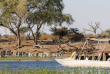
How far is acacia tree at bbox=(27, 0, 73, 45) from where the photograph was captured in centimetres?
7462

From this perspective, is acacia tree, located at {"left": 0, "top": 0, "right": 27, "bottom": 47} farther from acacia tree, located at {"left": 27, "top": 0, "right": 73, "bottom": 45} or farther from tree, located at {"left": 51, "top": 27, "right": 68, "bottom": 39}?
tree, located at {"left": 51, "top": 27, "right": 68, "bottom": 39}

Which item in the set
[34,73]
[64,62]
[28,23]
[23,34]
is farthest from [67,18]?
[34,73]

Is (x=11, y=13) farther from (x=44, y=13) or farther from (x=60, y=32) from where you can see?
(x=60, y=32)

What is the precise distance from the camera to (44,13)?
2960 inches

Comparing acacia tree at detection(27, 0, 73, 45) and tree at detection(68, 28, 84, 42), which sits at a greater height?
acacia tree at detection(27, 0, 73, 45)

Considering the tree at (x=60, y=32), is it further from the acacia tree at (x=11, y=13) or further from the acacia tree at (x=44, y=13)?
the acacia tree at (x=11, y=13)

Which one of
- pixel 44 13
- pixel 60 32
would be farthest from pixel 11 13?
pixel 60 32

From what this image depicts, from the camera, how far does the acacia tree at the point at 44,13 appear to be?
74.6 meters

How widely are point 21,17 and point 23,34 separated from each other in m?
25.8

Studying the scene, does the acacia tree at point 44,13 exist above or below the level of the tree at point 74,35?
above

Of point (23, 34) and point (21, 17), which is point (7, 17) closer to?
point (21, 17)

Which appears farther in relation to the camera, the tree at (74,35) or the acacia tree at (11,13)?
the tree at (74,35)

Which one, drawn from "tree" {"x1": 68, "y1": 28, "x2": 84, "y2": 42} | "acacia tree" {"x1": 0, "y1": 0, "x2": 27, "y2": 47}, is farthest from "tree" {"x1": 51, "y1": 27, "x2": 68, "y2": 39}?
"acacia tree" {"x1": 0, "y1": 0, "x2": 27, "y2": 47}

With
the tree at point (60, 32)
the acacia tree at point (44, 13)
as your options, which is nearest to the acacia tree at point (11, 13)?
the acacia tree at point (44, 13)
